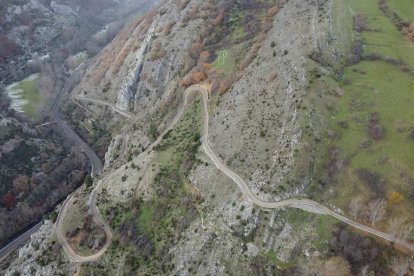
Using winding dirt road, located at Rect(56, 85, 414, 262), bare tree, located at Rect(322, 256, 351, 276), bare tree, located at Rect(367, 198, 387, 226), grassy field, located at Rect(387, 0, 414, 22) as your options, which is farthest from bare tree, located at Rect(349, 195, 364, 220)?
grassy field, located at Rect(387, 0, 414, 22)

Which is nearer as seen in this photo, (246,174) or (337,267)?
(337,267)

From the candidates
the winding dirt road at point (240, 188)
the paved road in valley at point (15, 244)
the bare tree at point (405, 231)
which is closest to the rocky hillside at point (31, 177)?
the paved road in valley at point (15, 244)

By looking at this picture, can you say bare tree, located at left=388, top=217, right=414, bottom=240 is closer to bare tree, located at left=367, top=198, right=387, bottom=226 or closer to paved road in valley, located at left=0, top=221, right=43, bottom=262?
bare tree, located at left=367, top=198, right=387, bottom=226

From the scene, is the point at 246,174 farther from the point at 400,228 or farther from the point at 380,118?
the point at 400,228

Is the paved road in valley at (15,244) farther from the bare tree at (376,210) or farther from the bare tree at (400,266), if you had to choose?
the bare tree at (400,266)

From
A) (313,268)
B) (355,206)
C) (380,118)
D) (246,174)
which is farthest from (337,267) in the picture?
(380,118)

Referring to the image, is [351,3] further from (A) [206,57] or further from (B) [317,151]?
(B) [317,151]

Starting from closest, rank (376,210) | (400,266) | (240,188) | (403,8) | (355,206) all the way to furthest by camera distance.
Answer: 1. (400,266)
2. (376,210)
3. (355,206)
4. (240,188)
5. (403,8)
